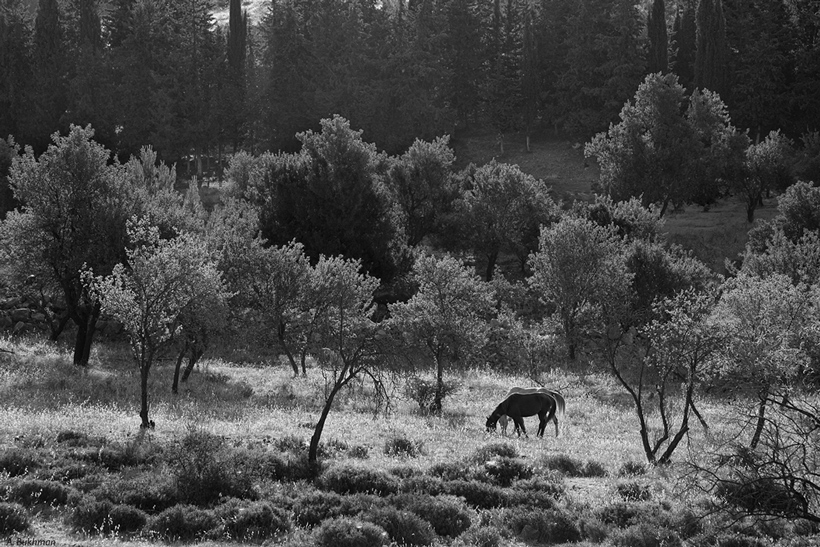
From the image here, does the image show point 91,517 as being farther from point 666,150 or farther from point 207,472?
point 666,150

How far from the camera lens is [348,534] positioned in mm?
22938

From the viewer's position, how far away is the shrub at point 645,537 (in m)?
23.0

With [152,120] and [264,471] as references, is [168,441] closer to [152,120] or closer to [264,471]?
[264,471]

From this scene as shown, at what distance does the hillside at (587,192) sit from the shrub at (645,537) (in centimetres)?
4965

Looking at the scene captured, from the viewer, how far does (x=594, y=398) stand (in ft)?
145

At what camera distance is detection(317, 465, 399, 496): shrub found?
2650cm

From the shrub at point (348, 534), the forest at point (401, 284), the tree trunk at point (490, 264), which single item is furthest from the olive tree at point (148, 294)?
the tree trunk at point (490, 264)

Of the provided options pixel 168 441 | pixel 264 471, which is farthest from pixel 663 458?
pixel 168 441

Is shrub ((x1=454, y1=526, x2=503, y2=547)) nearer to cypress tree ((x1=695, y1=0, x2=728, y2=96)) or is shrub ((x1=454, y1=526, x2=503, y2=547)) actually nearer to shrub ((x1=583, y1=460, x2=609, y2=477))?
shrub ((x1=583, y1=460, x2=609, y2=477))

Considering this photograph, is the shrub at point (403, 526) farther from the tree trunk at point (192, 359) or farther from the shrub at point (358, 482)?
the tree trunk at point (192, 359)

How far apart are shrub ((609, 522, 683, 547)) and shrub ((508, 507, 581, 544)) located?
→ 1.16m

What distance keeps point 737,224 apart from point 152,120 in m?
58.2

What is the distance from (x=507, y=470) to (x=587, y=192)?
64.5 m

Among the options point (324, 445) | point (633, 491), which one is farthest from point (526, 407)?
point (324, 445)
